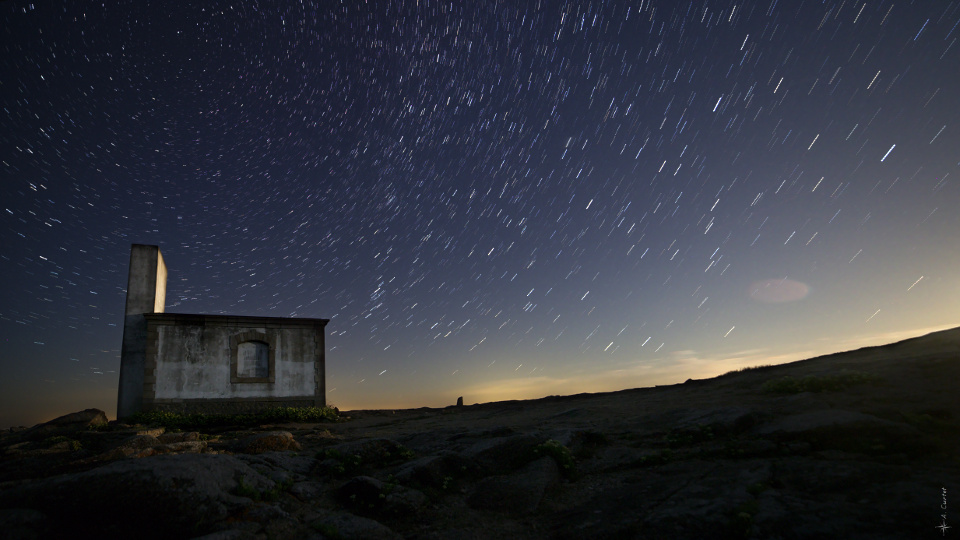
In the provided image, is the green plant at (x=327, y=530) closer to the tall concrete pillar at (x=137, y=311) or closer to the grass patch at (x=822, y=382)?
the grass patch at (x=822, y=382)

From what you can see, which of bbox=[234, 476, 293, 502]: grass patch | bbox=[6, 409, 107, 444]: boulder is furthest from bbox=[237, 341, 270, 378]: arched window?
bbox=[234, 476, 293, 502]: grass patch

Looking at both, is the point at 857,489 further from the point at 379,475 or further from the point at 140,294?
the point at 140,294

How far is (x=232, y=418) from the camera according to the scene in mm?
18750

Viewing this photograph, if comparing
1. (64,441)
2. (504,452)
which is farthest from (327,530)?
(64,441)

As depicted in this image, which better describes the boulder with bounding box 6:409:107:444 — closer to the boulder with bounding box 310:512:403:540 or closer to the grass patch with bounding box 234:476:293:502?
the grass patch with bounding box 234:476:293:502

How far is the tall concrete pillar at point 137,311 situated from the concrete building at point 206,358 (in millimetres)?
34

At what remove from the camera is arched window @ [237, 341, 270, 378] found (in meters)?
20.6

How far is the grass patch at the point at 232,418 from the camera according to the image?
58.1ft

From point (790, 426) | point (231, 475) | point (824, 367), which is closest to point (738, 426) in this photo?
point (790, 426)

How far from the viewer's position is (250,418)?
62.1 ft

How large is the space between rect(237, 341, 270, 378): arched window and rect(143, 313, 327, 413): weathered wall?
21 centimetres

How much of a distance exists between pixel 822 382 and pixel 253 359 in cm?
2115

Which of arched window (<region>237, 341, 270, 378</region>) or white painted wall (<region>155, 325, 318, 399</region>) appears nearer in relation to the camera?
white painted wall (<region>155, 325, 318, 399</region>)

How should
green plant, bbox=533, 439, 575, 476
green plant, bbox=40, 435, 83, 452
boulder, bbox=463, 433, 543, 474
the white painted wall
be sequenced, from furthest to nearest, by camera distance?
the white painted wall
green plant, bbox=40, 435, 83, 452
boulder, bbox=463, 433, 543, 474
green plant, bbox=533, 439, 575, 476
